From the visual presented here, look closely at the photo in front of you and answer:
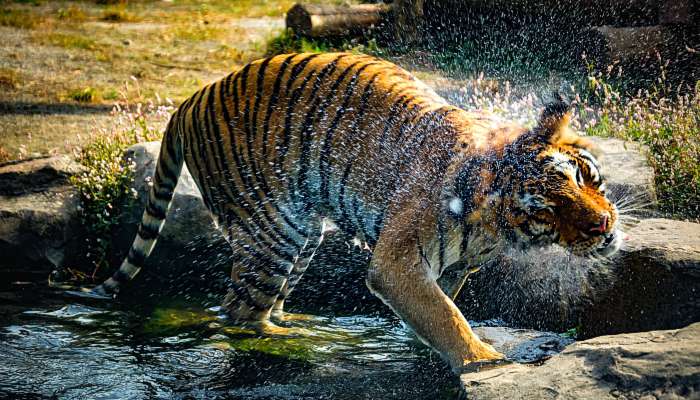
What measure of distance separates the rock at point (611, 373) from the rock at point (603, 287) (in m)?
0.70

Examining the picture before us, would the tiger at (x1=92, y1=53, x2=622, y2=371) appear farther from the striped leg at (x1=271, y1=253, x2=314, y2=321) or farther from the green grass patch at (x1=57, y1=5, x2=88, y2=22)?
the green grass patch at (x1=57, y1=5, x2=88, y2=22)

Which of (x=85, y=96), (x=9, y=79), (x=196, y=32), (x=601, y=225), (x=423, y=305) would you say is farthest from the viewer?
(x=196, y=32)

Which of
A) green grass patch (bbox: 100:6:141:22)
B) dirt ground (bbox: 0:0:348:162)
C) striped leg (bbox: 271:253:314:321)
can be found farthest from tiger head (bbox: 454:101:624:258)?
green grass patch (bbox: 100:6:141:22)

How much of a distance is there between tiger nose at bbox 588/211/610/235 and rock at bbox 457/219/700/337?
0.72 meters

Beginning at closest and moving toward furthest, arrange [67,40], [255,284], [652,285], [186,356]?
1. [652,285]
2. [186,356]
3. [255,284]
4. [67,40]

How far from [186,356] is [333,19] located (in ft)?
19.5

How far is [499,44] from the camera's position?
9.20 meters

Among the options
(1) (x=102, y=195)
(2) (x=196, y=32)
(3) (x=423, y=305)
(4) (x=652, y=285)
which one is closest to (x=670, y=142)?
(4) (x=652, y=285)

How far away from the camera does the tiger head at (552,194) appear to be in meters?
3.34

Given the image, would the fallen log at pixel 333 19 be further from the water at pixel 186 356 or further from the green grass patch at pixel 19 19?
the water at pixel 186 356

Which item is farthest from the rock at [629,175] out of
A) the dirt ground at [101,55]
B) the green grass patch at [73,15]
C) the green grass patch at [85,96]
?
the green grass patch at [73,15]

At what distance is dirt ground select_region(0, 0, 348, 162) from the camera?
308 inches

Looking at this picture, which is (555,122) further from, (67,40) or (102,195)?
(67,40)

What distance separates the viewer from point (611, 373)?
118 inches
